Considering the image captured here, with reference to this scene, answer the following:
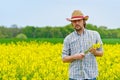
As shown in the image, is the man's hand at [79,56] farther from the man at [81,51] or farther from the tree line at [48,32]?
the tree line at [48,32]

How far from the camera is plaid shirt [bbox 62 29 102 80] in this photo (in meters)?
6.09

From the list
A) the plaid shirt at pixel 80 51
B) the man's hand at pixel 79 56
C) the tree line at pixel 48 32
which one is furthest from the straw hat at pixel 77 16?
the tree line at pixel 48 32

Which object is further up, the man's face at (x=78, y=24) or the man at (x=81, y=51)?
the man's face at (x=78, y=24)

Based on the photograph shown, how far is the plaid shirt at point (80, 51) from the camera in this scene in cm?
609

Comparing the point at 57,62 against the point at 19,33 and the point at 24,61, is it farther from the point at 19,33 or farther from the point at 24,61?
the point at 19,33

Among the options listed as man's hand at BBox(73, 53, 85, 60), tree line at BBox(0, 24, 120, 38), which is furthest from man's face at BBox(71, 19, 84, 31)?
tree line at BBox(0, 24, 120, 38)

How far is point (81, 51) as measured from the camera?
6.09 meters

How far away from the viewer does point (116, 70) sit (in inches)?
393

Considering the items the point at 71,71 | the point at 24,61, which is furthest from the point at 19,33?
the point at 71,71

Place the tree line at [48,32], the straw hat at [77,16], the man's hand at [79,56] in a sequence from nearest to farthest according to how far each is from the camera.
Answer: the man's hand at [79,56] → the straw hat at [77,16] → the tree line at [48,32]

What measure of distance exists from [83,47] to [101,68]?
5138 millimetres

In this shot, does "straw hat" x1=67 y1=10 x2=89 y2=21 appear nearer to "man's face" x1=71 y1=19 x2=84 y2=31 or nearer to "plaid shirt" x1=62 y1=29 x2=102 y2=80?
"man's face" x1=71 y1=19 x2=84 y2=31

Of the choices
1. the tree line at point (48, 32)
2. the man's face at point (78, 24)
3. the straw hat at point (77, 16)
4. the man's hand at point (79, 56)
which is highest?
the straw hat at point (77, 16)

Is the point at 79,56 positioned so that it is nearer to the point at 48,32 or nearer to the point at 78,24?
the point at 78,24
